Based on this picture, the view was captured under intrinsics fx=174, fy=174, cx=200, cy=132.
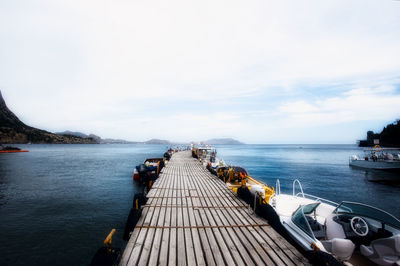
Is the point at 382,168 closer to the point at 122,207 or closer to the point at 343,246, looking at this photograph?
the point at 343,246

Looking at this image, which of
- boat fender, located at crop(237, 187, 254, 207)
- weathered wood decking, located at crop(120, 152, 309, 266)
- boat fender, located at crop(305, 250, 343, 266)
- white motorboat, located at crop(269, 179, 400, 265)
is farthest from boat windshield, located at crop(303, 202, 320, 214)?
boat fender, located at crop(305, 250, 343, 266)

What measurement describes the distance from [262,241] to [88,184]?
2628cm

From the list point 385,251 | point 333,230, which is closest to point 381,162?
point 333,230

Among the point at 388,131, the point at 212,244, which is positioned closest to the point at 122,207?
the point at 212,244

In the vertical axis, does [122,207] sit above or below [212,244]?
below

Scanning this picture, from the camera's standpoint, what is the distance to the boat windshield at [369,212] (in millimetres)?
5648

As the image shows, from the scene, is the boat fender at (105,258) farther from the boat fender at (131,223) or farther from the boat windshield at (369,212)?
the boat windshield at (369,212)

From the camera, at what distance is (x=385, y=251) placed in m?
5.04

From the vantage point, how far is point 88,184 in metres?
24.6

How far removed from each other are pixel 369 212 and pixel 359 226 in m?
0.81

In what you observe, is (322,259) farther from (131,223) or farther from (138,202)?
(138,202)

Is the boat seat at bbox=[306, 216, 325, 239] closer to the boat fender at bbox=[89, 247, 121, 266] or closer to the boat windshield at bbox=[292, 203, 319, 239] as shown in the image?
the boat windshield at bbox=[292, 203, 319, 239]

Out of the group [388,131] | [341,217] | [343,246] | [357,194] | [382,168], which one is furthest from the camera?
[388,131]

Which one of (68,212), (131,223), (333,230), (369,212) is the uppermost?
(369,212)
